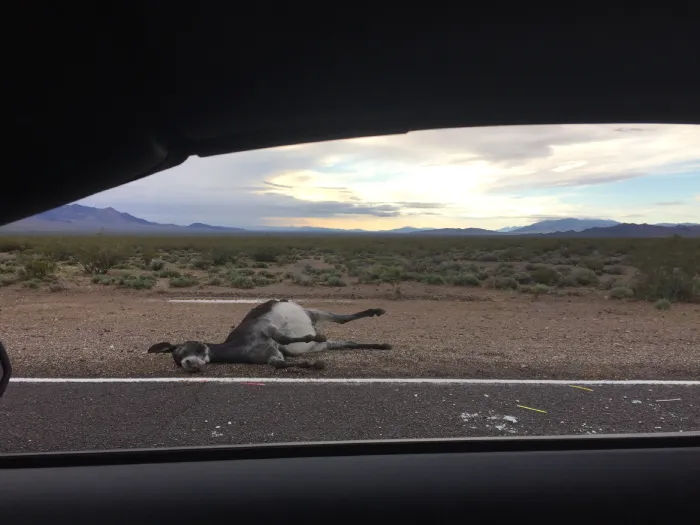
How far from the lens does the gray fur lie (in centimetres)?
695

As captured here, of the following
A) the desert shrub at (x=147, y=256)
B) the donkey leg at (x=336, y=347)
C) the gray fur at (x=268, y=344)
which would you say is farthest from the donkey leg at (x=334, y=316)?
the desert shrub at (x=147, y=256)

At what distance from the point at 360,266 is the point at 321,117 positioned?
20564mm

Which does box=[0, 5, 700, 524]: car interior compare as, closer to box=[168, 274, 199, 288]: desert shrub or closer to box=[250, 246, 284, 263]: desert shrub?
box=[168, 274, 199, 288]: desert shrub

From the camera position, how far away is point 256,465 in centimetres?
291

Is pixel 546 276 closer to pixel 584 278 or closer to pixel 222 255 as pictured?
pixel 584 278

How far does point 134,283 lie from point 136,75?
1563 centimetres

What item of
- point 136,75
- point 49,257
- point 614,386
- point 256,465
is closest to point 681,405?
point 614,386

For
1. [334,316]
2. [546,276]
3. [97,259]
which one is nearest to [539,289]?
[546,276]

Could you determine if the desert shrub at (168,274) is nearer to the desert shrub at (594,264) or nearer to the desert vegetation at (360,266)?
the desert vegetation at (360,266)

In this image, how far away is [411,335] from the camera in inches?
373

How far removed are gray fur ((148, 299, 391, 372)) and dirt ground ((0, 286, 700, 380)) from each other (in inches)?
7.0

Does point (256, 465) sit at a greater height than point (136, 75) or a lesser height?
lesser

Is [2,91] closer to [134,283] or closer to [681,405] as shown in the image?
[681,405]

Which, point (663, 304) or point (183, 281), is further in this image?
point (183, 281)
